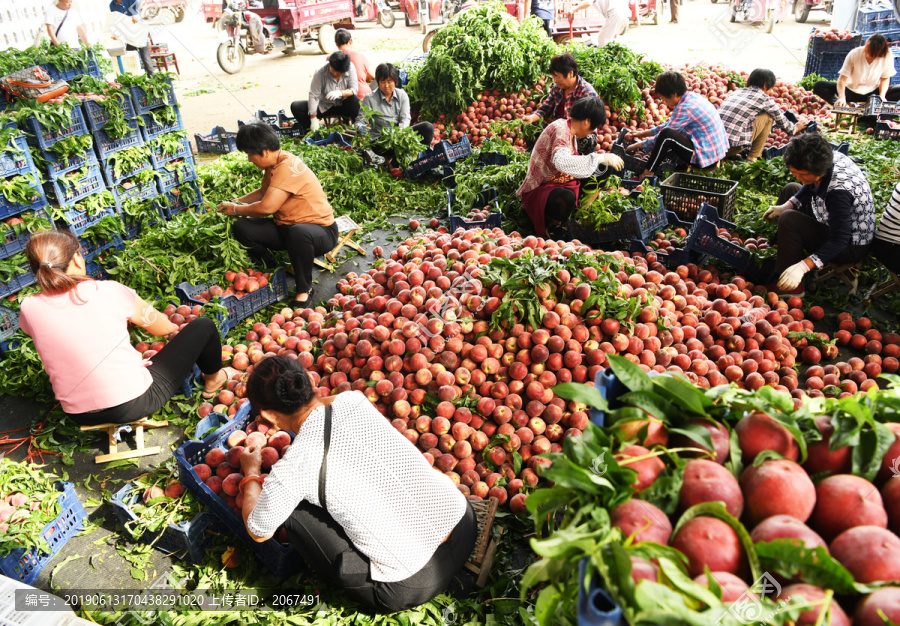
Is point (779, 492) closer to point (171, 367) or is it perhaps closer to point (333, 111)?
point (171, 367)

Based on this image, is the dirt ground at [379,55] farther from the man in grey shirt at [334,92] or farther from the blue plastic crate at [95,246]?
the blue plastic crate at [95,246]

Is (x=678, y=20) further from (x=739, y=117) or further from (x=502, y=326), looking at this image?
(x=502, y=326)

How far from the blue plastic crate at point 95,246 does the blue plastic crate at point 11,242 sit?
54cm

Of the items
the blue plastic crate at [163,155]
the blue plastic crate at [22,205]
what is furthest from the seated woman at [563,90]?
the blue plastic crate at [22,205]

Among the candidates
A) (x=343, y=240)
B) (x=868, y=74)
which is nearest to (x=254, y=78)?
(x=343, y=240)

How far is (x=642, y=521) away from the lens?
1.16 meters

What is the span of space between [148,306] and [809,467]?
3105 millimetres

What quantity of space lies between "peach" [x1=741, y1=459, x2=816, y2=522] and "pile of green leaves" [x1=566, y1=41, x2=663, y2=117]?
619 centimetres

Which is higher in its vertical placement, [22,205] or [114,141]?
[114,141]

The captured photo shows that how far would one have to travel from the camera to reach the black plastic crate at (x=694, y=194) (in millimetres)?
4559

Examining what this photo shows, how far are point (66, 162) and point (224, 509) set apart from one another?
3.34 metres

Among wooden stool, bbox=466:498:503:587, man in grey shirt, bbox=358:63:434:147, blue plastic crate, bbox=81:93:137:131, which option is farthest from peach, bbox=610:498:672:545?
man in grey shirt, bbox=358:63:434:147

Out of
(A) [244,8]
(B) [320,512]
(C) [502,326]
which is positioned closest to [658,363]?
(C) [502,326]

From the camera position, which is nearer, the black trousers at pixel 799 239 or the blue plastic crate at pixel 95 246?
the black trousers at pixel 799 239
